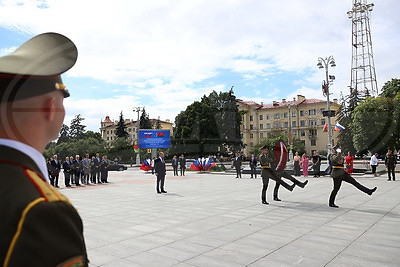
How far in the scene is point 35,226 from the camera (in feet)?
3.63

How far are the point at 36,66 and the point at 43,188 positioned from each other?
0.48 metres

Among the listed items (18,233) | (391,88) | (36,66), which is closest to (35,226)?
(18,233)

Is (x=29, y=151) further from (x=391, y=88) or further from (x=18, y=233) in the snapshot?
(x=391, y=88)

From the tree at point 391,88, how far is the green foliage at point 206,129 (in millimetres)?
27658

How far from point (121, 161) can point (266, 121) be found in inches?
1932

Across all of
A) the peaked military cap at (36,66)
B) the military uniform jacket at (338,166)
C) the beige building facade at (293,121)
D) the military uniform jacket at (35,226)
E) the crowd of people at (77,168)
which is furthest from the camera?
the beige building facade at (293,121)

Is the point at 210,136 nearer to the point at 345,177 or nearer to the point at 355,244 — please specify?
the point at 345,177

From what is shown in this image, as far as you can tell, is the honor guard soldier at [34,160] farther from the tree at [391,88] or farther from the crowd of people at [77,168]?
the tree at [391,88]

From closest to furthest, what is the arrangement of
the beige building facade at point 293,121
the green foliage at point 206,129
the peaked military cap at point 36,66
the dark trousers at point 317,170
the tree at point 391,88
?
1. the peaked military cap at point 36,66
2. the dark trousers at point 317,170
3. the tree at point 391,88
4. the green foliage at point 206,129
5. the beige building facade at point 293,121

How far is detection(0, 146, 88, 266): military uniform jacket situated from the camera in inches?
43.2

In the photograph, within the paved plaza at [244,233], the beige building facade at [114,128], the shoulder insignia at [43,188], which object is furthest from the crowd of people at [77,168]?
the beige building facade at [114,128]

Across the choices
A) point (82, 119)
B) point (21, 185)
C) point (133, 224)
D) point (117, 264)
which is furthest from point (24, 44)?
point (82, 119)

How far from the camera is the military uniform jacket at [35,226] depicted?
110cm

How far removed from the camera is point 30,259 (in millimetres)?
1093
